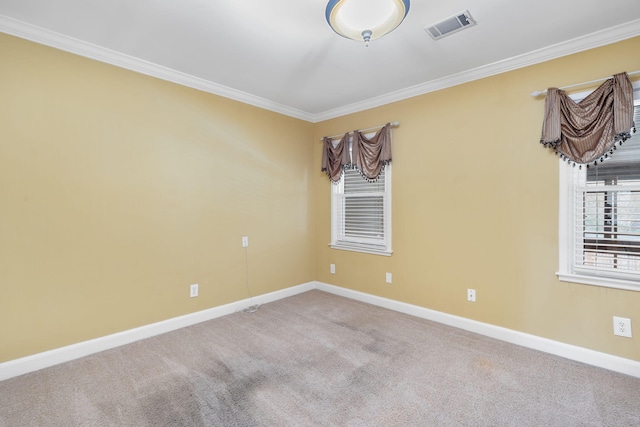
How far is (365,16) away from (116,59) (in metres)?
2.29

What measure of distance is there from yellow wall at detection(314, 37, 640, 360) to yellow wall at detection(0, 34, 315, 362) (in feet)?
5.67

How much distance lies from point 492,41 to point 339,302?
316 cm

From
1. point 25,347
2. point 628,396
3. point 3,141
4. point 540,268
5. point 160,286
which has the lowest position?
point 628,396

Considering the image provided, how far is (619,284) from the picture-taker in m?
2.31

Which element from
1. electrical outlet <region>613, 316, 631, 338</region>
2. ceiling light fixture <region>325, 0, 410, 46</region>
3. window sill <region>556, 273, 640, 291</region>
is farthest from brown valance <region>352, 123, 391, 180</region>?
electrical outlet <region>613, 316, 631, 338</region>

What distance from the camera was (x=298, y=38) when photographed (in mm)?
2400

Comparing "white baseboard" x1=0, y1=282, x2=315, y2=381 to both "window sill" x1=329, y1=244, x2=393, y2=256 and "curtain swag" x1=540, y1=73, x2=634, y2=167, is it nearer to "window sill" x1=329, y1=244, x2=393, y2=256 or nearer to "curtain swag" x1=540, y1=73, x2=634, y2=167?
"window sill" x1=329, y1=244, x2=393, y2=256

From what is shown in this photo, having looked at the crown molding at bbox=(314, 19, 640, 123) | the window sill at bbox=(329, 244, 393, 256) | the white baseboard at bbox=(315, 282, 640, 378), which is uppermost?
the crown molding at bbox=(314, 19, 640, 123)

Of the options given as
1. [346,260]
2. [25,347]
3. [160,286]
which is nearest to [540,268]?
[346,260]

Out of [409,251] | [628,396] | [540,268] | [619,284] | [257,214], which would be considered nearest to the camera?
[628,396]

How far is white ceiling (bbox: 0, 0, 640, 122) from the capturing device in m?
2.04

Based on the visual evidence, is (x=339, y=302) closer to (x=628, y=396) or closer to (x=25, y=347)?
(x=628, y=396)

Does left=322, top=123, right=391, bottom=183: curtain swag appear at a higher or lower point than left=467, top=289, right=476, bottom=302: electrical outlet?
higher

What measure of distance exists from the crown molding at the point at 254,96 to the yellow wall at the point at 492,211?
0.21 ft
